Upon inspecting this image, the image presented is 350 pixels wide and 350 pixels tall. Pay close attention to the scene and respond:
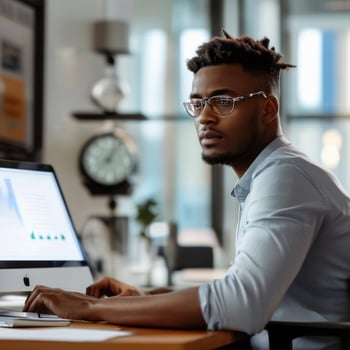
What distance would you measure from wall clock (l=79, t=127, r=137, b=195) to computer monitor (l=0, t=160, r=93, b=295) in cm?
443

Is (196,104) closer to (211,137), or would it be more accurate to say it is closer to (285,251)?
(211,137)

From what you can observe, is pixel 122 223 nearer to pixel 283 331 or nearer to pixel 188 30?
pixel 188 30

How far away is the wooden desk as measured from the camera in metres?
1.72

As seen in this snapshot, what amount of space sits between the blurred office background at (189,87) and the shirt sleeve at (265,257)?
19.6 feet

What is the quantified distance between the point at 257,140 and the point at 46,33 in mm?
4746

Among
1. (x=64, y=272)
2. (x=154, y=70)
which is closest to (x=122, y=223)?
(x=154, y=70)

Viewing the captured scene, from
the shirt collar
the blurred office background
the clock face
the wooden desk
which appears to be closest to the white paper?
the wooden desk

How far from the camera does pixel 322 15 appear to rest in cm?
889

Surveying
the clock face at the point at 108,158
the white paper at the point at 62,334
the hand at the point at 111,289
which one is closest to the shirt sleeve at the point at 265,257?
the white paper at the point at 62,334

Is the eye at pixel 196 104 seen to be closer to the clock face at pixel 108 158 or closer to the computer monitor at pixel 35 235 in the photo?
the computer monitor at pixel 35 235

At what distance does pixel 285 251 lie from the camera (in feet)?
6.31

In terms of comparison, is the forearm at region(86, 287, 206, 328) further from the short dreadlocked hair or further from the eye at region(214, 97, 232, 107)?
the short dreadlocked hair

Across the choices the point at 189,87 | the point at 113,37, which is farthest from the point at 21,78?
the point at 189,87

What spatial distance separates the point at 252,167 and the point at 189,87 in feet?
21.0
